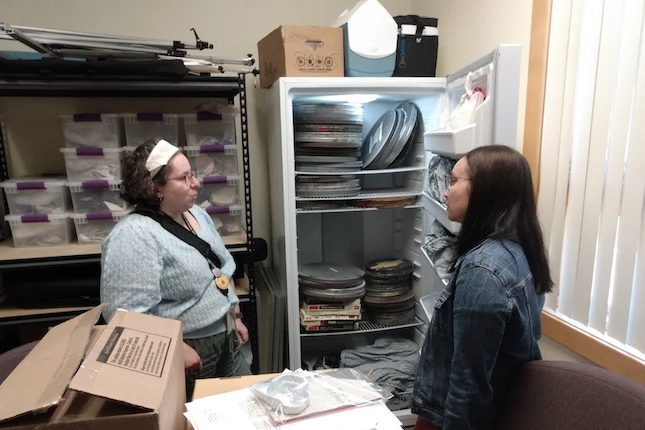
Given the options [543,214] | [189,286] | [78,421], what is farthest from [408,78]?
[78,421]

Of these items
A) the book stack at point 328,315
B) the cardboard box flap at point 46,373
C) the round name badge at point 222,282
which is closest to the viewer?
the cardboard box flap at point 46,373

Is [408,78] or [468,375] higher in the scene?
[408,78]

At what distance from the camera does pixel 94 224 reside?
1.88 meters

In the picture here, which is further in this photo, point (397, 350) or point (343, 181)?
point (397, 350)

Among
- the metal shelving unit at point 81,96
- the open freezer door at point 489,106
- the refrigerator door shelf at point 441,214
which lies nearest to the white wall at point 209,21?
the metal shelving unit at point 81,96

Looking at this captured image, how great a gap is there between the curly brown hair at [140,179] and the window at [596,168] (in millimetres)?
1285

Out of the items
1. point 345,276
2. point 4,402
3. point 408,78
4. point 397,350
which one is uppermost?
point 408,78

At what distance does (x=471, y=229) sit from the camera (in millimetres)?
1112

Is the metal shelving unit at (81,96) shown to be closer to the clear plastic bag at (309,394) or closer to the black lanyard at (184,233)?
the black lanyard at (184,233)

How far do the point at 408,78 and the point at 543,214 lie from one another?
2.51 ft

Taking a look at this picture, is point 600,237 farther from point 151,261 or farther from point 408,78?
point 151,261

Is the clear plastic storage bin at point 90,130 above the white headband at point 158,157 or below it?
above

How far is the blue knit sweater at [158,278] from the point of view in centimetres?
128

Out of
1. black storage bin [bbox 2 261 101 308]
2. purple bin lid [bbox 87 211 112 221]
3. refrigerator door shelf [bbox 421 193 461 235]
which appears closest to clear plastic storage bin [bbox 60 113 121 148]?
purple bin lid [bbox 87 211 112 221]
